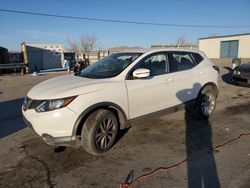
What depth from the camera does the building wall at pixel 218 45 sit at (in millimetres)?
41781

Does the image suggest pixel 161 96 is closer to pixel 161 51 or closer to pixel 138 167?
pixel 161 51

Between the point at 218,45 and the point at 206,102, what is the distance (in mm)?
43897

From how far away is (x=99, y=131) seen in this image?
4.32m

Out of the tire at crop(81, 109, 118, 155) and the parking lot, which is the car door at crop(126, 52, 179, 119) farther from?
the parking lot

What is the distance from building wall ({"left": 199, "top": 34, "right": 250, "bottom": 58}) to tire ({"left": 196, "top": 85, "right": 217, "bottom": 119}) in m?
39.4

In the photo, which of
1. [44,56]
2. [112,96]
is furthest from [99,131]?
[44,56]

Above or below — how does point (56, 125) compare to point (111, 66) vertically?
below

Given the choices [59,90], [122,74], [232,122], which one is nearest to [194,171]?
[122,74]

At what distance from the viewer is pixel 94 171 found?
384cm

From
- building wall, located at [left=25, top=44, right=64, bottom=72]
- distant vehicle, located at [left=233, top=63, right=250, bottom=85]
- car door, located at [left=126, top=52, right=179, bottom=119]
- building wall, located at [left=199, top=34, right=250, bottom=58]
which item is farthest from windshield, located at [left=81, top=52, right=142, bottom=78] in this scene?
building wall, located at [left=199, top=34, right=250, bottom=58]

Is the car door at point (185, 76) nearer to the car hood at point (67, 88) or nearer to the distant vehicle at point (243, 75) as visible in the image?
the car hood at point (67, 88)

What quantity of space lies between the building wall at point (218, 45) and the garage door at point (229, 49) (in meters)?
0.62

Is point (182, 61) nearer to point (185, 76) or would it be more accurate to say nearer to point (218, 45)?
point (185, 76)

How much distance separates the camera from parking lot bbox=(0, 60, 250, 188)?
11.7 ft
